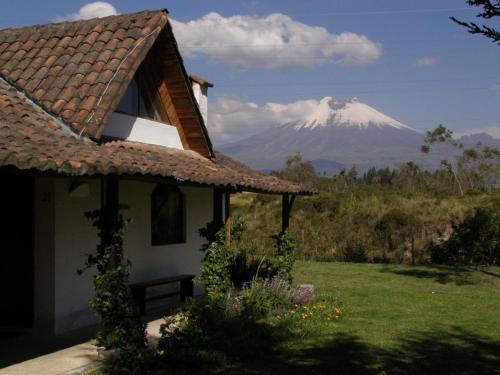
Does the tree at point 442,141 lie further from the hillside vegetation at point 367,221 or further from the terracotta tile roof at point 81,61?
the terracotta tile roof at point 81,61

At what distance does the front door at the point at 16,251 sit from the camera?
8.96m

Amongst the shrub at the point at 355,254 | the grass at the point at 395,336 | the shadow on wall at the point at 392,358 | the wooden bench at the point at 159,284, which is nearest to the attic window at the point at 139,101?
the wooden bench at the point at 159,284

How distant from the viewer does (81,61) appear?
10391 mm

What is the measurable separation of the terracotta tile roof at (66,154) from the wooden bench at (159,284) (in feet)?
7.66

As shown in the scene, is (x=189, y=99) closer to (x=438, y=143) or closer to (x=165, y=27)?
(x=165, y=27)

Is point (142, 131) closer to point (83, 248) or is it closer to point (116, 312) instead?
point (83, 248)

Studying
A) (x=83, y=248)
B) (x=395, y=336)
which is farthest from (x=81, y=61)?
(x=395, y=336)

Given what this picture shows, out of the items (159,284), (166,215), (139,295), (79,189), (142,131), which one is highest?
(142,131)

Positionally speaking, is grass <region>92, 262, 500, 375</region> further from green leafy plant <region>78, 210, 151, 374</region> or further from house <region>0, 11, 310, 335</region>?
house <region>0, 11, 310, 335</region>

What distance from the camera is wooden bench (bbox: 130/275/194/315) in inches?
416

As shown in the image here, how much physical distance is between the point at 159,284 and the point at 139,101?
3.35m

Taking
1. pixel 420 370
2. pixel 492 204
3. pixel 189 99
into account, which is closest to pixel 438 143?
pixel 492 204

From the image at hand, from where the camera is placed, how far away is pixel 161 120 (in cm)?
1175

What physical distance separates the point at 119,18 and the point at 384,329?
285 inches
